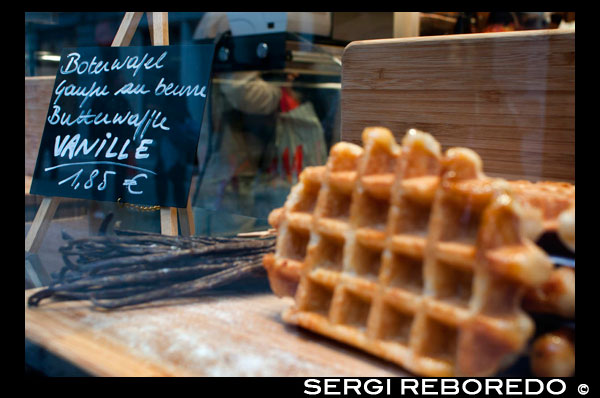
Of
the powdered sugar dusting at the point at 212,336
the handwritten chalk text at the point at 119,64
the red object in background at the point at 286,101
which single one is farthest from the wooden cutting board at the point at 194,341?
the red object in background at the point at 286,101

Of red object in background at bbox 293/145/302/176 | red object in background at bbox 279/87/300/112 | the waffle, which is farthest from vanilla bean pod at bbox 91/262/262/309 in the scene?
red object in background at bbox 279/87/300/112

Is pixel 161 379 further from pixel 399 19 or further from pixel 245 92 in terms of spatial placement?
pixel 245 92

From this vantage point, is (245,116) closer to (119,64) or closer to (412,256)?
(119,64)

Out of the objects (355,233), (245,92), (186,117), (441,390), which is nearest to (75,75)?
(186,117)

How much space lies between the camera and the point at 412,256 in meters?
0.94

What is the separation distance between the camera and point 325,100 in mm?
1765

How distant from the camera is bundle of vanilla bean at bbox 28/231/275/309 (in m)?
1.25

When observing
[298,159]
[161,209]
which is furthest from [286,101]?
[161,209]

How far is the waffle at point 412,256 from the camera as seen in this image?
805mm

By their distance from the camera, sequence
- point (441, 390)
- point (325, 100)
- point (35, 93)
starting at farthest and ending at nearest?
point (35, 93) → point (325, 100) → point (441, 390)

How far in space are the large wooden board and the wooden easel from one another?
492 mm

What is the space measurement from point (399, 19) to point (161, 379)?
0.89 m

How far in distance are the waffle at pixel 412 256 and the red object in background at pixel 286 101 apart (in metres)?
0.96

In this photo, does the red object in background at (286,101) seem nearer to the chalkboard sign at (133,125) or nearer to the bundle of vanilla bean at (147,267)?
the chalkboard sign at (133,125)
